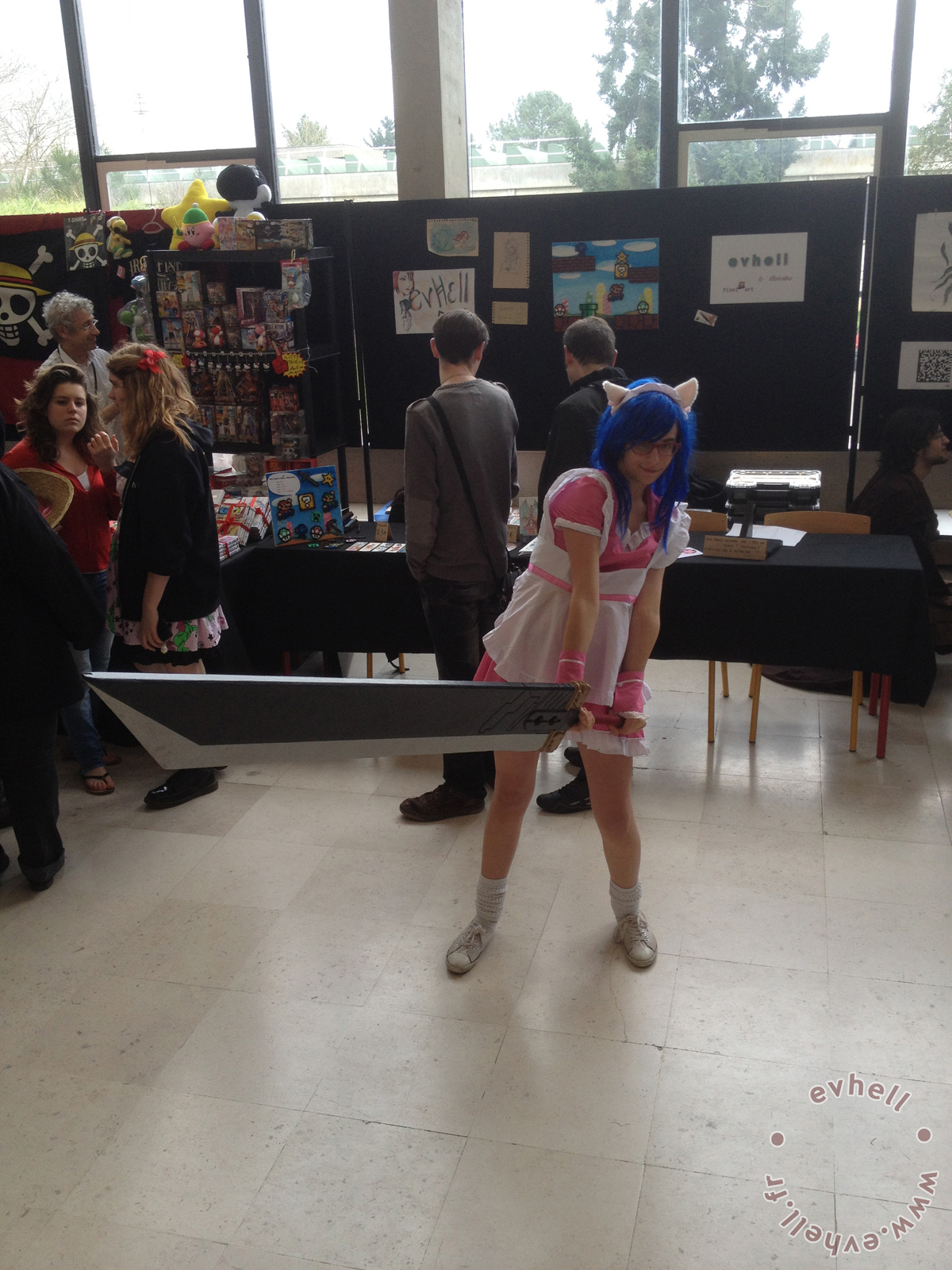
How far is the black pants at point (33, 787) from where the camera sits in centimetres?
308

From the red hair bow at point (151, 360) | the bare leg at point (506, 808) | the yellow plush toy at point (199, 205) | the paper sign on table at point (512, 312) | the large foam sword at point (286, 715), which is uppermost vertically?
the yellow plush toy at point (199, 205)

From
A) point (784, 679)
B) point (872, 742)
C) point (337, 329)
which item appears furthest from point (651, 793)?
point (337, 329)

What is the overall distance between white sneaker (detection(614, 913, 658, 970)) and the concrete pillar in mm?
4560

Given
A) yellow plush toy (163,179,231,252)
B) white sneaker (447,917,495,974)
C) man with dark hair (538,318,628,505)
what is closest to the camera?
white sneaker (447,917,495,974)

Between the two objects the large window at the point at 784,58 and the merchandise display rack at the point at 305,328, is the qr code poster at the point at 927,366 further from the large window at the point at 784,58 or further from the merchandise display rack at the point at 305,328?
the merchandise display rack at the point at 305,328

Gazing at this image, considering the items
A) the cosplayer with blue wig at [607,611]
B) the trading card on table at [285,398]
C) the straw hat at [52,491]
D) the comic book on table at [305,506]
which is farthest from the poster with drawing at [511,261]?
the cosplayer with blue wig at [607,611]

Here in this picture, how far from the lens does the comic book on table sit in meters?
4.24

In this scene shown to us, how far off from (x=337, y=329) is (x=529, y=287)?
94 cm

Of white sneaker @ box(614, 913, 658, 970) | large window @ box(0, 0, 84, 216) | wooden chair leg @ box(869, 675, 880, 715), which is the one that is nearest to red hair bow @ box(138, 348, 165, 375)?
white sneaker @ box(614, 913, 658, 970)

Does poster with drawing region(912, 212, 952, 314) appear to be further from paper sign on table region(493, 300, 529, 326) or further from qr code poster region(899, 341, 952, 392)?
paper sign on table region(493, 300, 529, 326)

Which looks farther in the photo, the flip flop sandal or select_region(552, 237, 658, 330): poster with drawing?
select_region(552, 237, 658, 330): poster with drawing

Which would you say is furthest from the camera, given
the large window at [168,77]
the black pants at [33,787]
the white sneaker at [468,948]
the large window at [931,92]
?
the large window at [168,77]

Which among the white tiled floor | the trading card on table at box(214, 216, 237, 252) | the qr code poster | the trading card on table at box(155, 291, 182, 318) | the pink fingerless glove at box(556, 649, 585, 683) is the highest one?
the trading card on table at box(214, 216, 237, 252)

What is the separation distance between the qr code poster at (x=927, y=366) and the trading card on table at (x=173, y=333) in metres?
3.20
